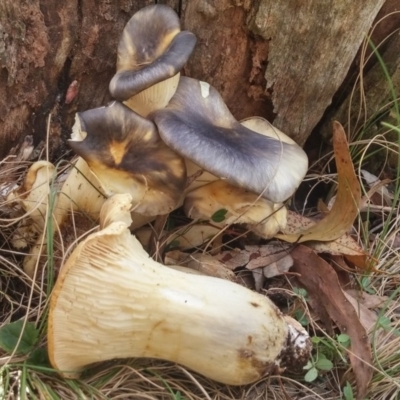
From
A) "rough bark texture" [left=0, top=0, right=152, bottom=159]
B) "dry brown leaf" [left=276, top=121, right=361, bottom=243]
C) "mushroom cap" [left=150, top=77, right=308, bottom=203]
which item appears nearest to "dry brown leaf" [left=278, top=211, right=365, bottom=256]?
"dry brown leaf" [left=276, top=121, right=361, bottom=243]

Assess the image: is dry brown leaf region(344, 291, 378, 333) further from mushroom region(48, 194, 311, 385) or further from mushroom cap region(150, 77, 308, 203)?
mushroom cap region(150, 77, 308, 203)

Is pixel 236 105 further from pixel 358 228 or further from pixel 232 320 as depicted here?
pixel 232 320

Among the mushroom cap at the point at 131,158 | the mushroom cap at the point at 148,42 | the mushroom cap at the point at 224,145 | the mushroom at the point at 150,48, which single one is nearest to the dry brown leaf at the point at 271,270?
the mushroom cap at the point at 224,145

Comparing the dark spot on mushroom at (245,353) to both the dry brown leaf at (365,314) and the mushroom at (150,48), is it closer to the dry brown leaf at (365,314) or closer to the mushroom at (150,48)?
the dry brown leaf at (365,314)

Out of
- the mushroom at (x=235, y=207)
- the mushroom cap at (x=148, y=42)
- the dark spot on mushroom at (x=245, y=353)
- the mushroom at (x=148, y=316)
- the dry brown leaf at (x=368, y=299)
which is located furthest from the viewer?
the dry brown leaf at (x=368, y=299)

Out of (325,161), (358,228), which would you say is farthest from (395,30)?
(358,228)

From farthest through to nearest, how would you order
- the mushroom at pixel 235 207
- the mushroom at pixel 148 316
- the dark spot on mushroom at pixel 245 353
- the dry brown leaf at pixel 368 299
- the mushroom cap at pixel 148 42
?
1. the dry brown leaf at pixel 368 299
2. the mushroom at pixel 235 207
3. the mushroom cap at pixel 148 42
4. the dark spot on mushroom at pixel 245 353
5. the mushroom at pixel 148 316
